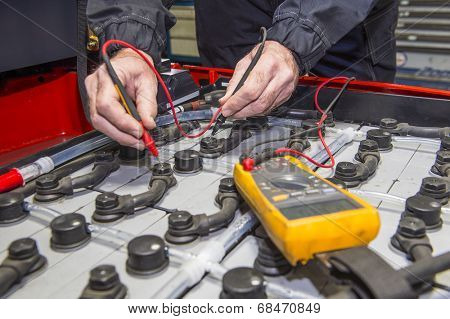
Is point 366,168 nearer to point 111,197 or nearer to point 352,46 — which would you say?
point 111,197

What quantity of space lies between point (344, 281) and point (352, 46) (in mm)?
1034

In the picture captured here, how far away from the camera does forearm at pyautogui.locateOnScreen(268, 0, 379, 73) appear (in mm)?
883

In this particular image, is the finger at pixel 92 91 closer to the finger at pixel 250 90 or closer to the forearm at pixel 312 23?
the finger at pixel 250 90

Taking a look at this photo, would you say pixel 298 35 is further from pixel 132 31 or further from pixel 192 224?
pixel 192 224

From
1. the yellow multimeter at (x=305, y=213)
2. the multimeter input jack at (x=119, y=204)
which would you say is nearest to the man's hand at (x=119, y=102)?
the multimeter input jack at (x=119, y=204)

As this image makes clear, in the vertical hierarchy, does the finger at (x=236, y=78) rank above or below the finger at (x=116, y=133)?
above

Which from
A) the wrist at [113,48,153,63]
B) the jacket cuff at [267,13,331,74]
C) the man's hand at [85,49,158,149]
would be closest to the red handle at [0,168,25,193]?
the man's hand at [85,49,158,149]

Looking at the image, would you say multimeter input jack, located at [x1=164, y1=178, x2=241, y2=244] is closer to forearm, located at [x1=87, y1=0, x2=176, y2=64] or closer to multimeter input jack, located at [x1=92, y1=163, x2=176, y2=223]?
multimeter input jack, located at [x1=92, y1=163, x2=176, y2=223]

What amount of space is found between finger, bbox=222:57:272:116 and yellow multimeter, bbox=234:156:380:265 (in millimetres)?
221

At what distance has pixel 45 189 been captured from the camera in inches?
27.0

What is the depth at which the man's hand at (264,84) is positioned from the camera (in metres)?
0.77

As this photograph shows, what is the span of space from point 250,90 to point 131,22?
1.10 feet

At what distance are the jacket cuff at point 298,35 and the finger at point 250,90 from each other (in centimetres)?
12

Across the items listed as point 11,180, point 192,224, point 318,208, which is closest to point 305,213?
point 318,208
